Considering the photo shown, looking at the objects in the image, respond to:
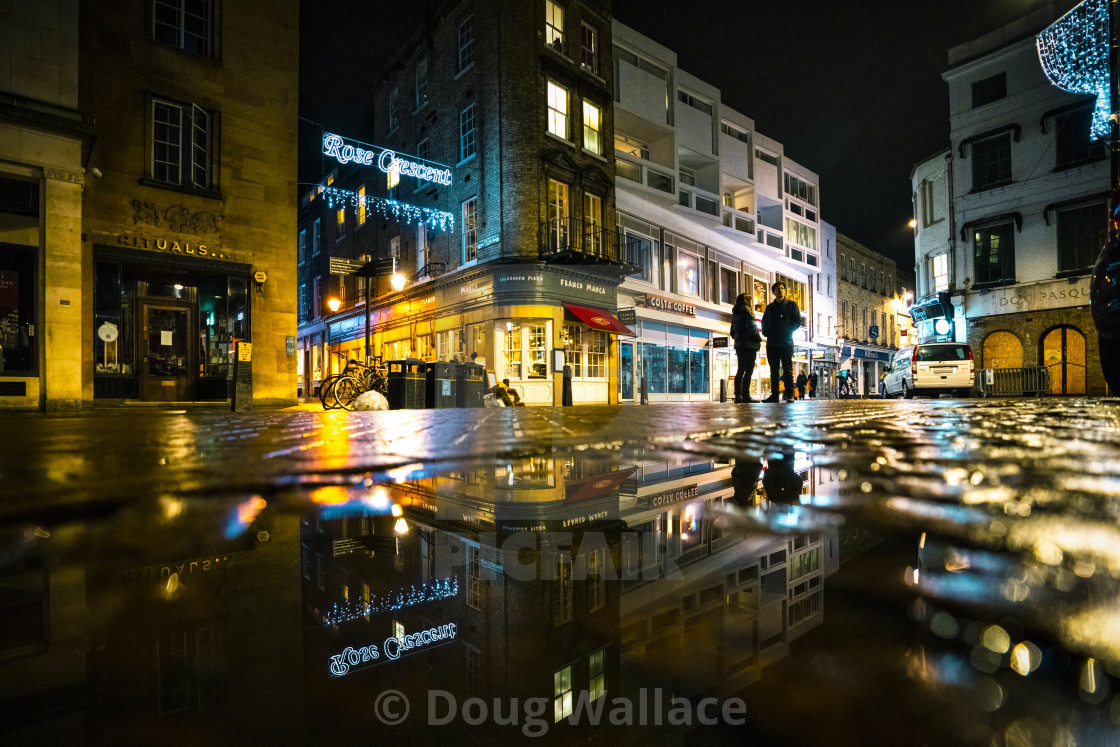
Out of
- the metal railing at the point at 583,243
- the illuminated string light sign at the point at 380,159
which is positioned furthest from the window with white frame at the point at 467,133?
the metal railing at the point at 583,243

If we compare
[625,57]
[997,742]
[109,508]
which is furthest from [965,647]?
[625,57]

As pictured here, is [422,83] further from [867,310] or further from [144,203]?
[867,310]

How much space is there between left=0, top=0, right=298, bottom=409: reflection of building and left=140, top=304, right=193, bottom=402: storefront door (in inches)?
1.2

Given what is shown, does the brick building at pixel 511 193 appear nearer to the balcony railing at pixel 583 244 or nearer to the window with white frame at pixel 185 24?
the balcony railing at pixel 583 244

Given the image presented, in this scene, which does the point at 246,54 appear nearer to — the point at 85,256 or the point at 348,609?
the point at 85,256

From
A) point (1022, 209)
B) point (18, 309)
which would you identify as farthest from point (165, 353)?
point (1022, 209)

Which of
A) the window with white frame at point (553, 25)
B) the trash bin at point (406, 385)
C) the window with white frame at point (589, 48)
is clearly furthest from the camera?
the window with white frame at point (589, 48)

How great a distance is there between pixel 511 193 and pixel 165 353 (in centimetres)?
1125

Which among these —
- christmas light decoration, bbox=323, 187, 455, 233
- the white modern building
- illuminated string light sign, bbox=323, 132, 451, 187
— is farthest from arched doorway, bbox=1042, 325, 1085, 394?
illuminated string light sign, bbox=323, 132, 451, 187

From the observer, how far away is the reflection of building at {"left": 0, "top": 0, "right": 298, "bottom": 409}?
31.9 feet

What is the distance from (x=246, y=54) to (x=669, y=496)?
16.3 m

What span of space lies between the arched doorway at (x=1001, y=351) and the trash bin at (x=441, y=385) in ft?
71.9

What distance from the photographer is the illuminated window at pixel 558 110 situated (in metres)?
19.6

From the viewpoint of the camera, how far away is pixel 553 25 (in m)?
19.7
